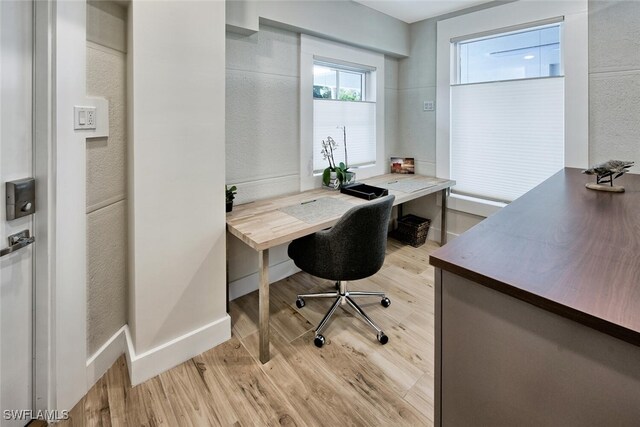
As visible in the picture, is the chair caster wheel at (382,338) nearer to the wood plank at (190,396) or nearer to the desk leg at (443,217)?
the wood plank at (190,396)

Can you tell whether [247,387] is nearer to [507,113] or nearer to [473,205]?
[473,205]

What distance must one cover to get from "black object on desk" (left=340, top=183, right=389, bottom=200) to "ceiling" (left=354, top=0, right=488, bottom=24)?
1.66 meters

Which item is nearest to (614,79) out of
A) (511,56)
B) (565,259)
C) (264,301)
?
(511,56)

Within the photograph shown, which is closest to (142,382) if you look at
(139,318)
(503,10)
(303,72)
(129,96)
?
(139,318)

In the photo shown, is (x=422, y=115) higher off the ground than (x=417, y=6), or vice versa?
(x=417, y=6)

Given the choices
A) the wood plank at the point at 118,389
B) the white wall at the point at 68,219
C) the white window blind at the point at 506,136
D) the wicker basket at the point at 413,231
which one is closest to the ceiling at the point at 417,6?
the white window blind at the point at 506,136

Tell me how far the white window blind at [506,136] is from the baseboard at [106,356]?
314cm

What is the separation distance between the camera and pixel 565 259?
0.81m

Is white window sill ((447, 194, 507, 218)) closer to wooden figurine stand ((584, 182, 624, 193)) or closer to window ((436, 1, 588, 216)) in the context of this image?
window ((436, 1, 588, 216))

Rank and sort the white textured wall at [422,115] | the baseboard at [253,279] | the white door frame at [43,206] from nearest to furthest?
the white door frame at [43,206] → the baseboard at [253,279] → the white textured wall at [422,115]

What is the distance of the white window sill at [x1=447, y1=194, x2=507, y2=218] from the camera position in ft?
10.2

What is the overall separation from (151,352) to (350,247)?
45.9 inches

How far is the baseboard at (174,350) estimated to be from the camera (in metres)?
1.62

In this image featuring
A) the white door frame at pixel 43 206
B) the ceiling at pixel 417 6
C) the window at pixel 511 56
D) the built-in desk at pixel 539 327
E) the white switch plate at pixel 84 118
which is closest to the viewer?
the built-in desk at pixel 539 327
